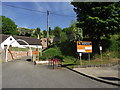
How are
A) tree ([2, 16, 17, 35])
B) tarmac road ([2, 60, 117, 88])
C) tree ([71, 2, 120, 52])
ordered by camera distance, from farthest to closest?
tree ([2, 16, 17, 35]) → tree ([71, 2, 120, 52]) → tarmac road ([2, 60, 117, 88])

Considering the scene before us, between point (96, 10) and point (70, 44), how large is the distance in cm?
Result: 798

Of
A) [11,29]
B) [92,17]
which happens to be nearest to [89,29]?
[92,17]

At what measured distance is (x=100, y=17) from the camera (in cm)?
1784

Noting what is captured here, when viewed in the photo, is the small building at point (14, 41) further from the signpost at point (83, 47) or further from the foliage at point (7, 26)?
the signpost at point (83, 47)

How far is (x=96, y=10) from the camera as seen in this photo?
17.2 meters

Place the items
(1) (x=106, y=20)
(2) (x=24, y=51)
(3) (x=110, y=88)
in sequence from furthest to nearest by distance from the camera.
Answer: (2) (x=24, y=51) → (1) (x=106, y=20) → (3) (x=110, y=88)

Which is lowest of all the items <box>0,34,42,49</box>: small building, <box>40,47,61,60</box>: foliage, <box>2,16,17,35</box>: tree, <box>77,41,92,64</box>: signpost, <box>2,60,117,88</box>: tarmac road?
<box>2,60,117,88</box>: tarmac road

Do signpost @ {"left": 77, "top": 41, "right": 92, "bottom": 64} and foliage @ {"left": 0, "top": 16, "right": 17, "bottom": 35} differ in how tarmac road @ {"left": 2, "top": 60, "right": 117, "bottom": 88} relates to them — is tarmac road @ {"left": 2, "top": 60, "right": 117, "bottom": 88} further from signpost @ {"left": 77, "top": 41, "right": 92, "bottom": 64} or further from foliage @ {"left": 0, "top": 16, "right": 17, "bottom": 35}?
foliage @ {"left": 0, "top": 16, "right": 17, "bottom": 35}

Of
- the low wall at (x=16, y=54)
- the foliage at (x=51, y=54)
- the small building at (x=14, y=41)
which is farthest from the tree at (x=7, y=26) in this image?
the foliage at (x=51, y=54)

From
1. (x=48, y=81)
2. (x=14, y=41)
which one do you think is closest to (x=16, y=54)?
(x=14, y=41)

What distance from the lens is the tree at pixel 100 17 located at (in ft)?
55.4

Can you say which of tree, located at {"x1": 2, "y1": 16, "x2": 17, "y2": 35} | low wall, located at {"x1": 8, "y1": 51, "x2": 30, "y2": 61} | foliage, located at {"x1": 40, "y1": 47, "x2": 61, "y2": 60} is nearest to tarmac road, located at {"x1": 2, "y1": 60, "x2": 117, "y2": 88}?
foliage, located at {"x1": 40, "y1": 47, "x2": 61, "y2": 60}

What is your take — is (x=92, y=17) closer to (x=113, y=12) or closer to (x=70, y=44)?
(x=113, y=12)

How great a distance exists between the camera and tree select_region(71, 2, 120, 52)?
16875 mm
